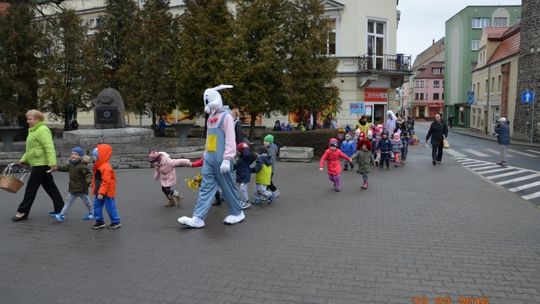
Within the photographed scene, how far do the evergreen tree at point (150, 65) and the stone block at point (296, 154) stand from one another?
29.8 feet

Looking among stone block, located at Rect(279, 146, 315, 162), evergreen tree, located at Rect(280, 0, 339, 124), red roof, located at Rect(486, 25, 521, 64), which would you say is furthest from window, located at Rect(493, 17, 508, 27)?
stone block, located at Rect(279, 146, 315, 162)

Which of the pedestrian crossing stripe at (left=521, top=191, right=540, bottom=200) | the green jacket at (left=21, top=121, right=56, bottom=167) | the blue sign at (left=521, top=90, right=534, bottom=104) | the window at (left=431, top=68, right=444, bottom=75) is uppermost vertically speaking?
the window at (left=431, top=68, right=444, bottom=75)

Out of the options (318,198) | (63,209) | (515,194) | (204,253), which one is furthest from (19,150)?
(515,194)

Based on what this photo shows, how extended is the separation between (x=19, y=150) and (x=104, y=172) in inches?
464

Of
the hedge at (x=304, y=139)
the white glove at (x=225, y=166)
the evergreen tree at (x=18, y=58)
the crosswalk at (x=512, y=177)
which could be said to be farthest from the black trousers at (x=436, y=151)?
the evergreen tree at (x=18, y=58)

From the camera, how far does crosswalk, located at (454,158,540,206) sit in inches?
433

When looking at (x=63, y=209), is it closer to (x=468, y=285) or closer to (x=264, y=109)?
(x=468, y=285)

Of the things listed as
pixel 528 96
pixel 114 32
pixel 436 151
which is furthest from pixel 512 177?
pixel 114 32

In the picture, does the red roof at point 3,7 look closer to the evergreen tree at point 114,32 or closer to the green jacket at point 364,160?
the evergreen tree at point 114,32

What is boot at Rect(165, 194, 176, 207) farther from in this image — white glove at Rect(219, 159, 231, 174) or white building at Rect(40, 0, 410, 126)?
white building at Rect(40, 0, 410, 126)

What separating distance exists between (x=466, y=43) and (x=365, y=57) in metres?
36.2

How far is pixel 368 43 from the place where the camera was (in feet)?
91.9

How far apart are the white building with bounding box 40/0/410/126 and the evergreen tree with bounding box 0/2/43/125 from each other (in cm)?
929

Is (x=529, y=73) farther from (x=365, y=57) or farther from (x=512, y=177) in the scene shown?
(x=512, y=177)
